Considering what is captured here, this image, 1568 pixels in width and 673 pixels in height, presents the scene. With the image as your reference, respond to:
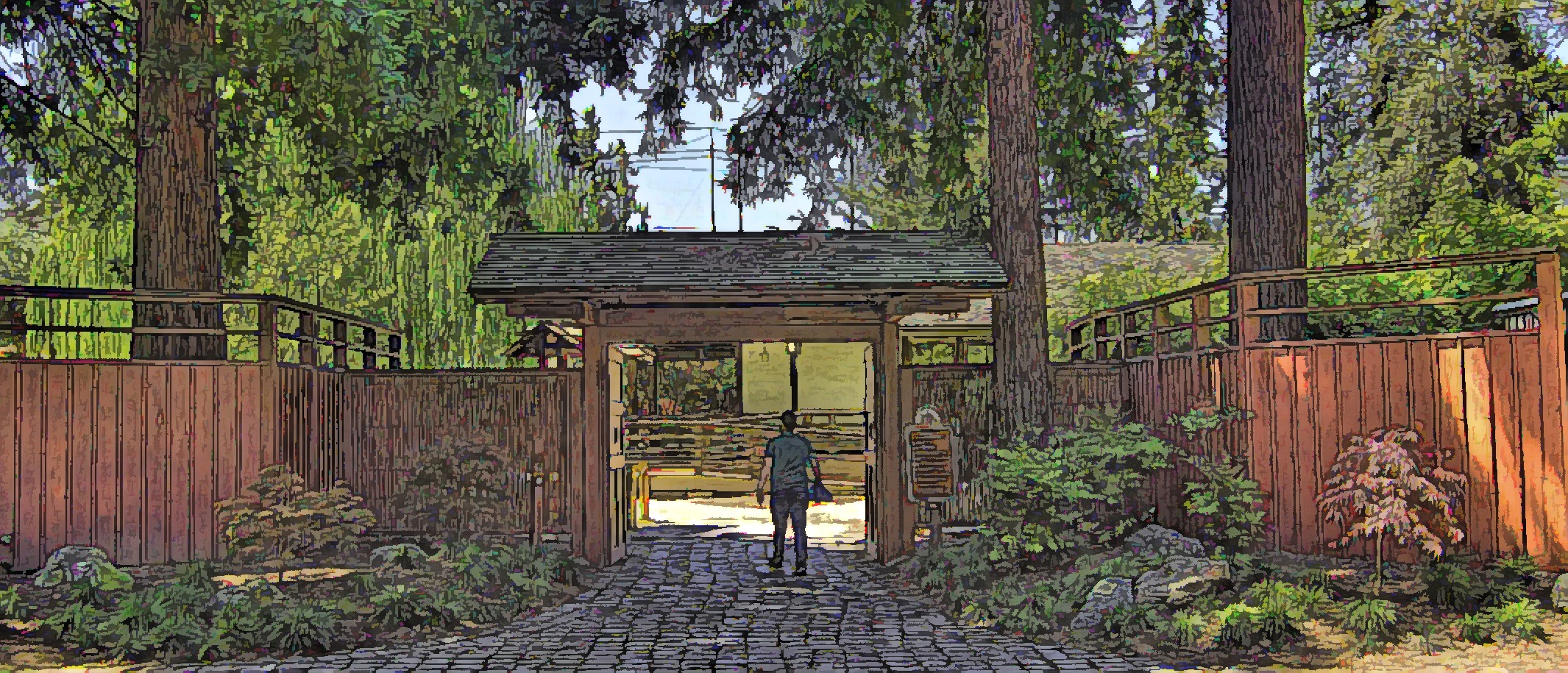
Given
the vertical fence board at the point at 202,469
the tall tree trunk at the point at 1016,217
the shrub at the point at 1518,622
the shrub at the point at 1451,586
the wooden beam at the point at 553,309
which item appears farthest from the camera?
the wooden beam at the point at 553,309

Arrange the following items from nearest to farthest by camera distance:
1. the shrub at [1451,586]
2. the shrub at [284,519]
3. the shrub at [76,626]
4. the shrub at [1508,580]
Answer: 1. the shrub at [76,626]
2. the shrub at [1508,580]
3. the shrub at [1451,586]
4. the shrub at [284,519]

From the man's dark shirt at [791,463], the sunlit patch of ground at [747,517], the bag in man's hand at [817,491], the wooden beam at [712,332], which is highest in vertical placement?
the wooden beam at [712,332]

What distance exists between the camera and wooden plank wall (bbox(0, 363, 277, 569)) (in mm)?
12516

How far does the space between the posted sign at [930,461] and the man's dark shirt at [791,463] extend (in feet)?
4.03

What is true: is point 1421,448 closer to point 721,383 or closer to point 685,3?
point 685,3

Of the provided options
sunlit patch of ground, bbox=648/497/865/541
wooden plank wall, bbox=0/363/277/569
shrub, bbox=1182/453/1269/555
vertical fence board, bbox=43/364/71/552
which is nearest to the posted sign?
sunlit patch of ground, bbox=648/497/865/541

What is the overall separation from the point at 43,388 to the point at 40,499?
1.00 m

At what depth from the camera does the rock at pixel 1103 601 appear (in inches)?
398

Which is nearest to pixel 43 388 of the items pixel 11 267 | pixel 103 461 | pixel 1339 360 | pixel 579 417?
pixel 103 461

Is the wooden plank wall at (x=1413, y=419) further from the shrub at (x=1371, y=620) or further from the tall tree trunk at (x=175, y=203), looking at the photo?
the tall tree trunk at (x=175, y=203)

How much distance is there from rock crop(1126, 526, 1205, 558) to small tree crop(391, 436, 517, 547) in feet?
21.3

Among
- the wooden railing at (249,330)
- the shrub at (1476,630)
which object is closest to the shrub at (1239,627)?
the shrub at (1476,630)

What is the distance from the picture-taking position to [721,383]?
34.5 metres

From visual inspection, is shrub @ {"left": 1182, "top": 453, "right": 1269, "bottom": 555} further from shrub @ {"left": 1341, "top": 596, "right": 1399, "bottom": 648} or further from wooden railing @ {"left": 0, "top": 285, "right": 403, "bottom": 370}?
wooden railing @ {"left": 0, "top": 285, "right": 403, "bottom": 370}
